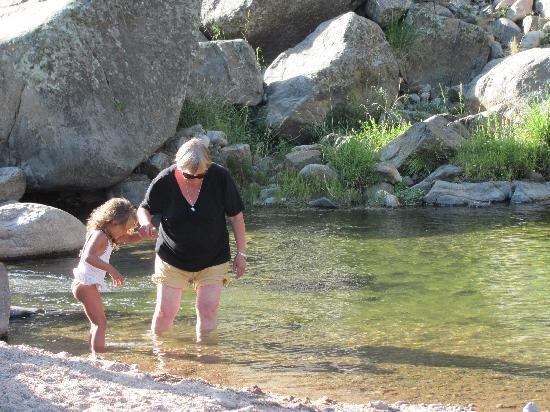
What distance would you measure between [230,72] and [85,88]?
4.08m

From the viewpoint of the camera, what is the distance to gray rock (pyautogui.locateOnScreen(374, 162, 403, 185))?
14.8 m

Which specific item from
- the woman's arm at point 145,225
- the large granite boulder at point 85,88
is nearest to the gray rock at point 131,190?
the large granite boulder at point 85,88

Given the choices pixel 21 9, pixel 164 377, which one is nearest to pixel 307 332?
pixel 164 377

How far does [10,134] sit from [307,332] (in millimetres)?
7894

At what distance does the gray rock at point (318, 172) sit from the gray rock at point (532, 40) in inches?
283

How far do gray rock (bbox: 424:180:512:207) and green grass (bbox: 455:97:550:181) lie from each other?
1.05ft

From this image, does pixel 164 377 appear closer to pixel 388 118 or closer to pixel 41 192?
pixel 41 192

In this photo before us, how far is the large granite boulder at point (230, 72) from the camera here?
1709 centimetres

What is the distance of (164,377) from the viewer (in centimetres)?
524

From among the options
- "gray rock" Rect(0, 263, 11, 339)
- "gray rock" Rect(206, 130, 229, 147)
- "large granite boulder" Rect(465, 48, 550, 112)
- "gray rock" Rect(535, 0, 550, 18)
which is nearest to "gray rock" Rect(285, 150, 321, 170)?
"gray rock" Rect(206, 130, 229, 147)

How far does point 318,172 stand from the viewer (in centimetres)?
1490

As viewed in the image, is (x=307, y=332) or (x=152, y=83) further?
(x=152, y=83)

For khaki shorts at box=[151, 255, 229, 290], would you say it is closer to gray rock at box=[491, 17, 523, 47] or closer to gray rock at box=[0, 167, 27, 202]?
gray rock at box=[0, 167, 27, 202]

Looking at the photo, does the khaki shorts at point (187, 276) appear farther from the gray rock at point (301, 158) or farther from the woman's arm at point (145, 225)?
the gray rock at point (301, 158)
